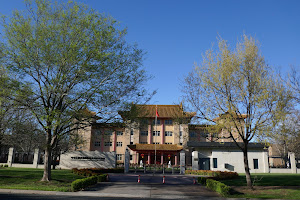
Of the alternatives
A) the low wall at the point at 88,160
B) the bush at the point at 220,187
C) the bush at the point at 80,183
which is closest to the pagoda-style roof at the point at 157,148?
the low wall at the point at 88,160

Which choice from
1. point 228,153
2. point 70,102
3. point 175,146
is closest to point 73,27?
point 70,102

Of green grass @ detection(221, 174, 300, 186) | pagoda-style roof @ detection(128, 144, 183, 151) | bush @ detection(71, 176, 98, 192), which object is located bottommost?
green grass @ detection(221, 174, 300, 186)

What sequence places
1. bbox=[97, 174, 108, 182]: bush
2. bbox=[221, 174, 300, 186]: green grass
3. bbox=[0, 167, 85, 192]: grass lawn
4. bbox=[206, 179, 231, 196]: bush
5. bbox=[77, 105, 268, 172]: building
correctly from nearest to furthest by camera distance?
bbox=[206, 179, 231, 196]: bush, bbox=[0, 167, 85, 192]: grass lawn, bbox=[221, 174, 300, 186]: green grass, bbox=[77, 105, 268, 172]: building, bbox=[97, 174, 108, 182]: bush

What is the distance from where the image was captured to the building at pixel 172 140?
65.4 ft

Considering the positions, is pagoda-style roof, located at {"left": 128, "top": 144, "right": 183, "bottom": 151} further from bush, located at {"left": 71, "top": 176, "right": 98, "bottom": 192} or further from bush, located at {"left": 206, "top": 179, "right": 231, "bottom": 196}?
bush, located at {"left": 206, "top": 179, "right": 231, "bottom": 196}

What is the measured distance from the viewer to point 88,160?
38.0 meters

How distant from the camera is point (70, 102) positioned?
17141mm

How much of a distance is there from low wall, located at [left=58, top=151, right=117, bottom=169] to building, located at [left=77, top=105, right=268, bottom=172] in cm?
341

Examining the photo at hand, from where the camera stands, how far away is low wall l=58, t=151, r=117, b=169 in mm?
37500

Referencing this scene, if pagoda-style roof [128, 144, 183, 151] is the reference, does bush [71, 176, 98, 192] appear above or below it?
below

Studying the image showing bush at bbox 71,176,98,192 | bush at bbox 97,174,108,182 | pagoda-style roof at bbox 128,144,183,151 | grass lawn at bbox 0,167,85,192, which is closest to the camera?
bush at bbox 71,176,98,192

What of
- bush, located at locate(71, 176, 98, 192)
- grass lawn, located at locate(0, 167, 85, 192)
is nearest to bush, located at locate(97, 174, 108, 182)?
grass lawn, located at locate(0, 167, 85, 192)

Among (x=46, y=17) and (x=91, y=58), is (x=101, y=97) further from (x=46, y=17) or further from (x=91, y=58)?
(x=46, y=17)

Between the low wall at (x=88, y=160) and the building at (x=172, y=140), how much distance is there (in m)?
3.41
